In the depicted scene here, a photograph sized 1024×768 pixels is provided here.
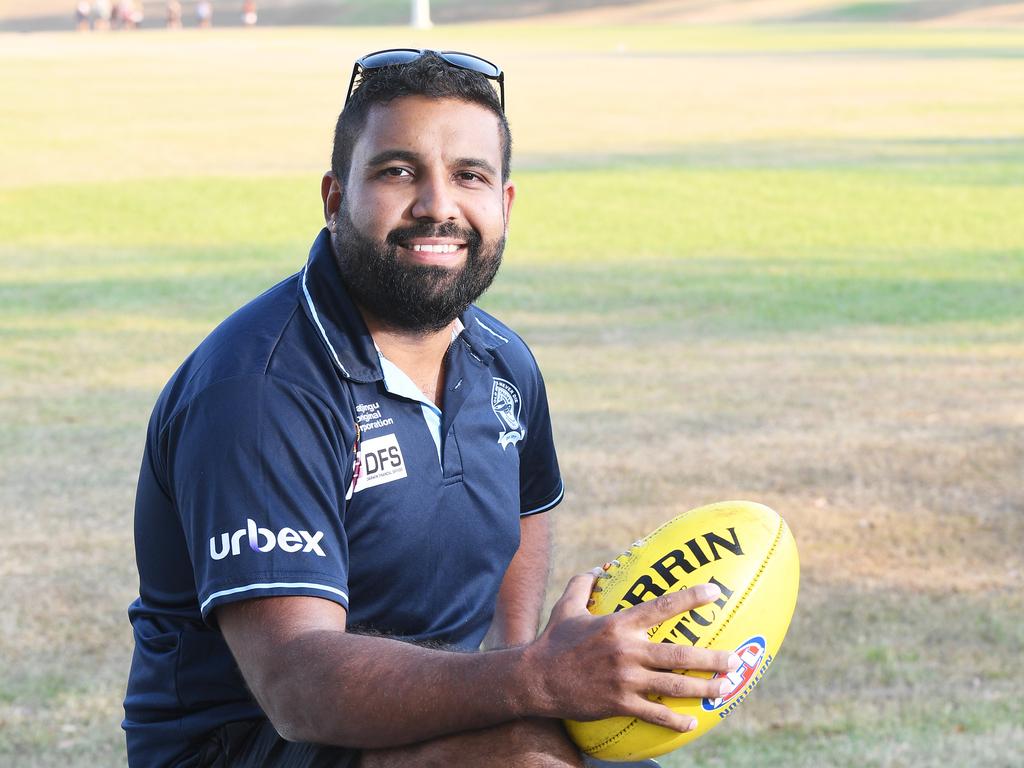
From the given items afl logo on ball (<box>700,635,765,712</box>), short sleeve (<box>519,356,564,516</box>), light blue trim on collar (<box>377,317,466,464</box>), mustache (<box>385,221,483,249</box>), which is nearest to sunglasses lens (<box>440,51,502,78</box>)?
mustache (<box>385,221,483,249</box>)

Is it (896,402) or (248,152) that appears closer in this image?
(896,402)

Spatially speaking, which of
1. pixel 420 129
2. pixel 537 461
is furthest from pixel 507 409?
pixel 420 129

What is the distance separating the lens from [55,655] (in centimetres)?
530

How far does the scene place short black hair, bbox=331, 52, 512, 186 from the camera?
3.10 m

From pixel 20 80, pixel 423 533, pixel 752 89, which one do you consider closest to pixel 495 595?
pixel 423 533

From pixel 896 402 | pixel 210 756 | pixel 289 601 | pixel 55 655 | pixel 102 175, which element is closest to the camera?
pixel 289 601

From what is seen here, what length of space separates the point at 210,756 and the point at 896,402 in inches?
258

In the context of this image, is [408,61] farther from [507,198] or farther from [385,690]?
[385,690]

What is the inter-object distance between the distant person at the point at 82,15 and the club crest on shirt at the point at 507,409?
8614 centimetres

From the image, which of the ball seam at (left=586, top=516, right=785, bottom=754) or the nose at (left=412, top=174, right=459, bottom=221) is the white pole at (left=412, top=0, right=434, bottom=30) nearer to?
the nose at (left=412, top=174, right=459, bottom=221)

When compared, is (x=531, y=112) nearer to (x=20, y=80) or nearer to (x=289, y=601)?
(x=20, y=80)

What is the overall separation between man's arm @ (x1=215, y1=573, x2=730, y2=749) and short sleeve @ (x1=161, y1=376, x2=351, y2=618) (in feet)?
0.19

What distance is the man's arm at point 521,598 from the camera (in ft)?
11.6

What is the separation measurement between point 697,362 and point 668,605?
24.4 ft
